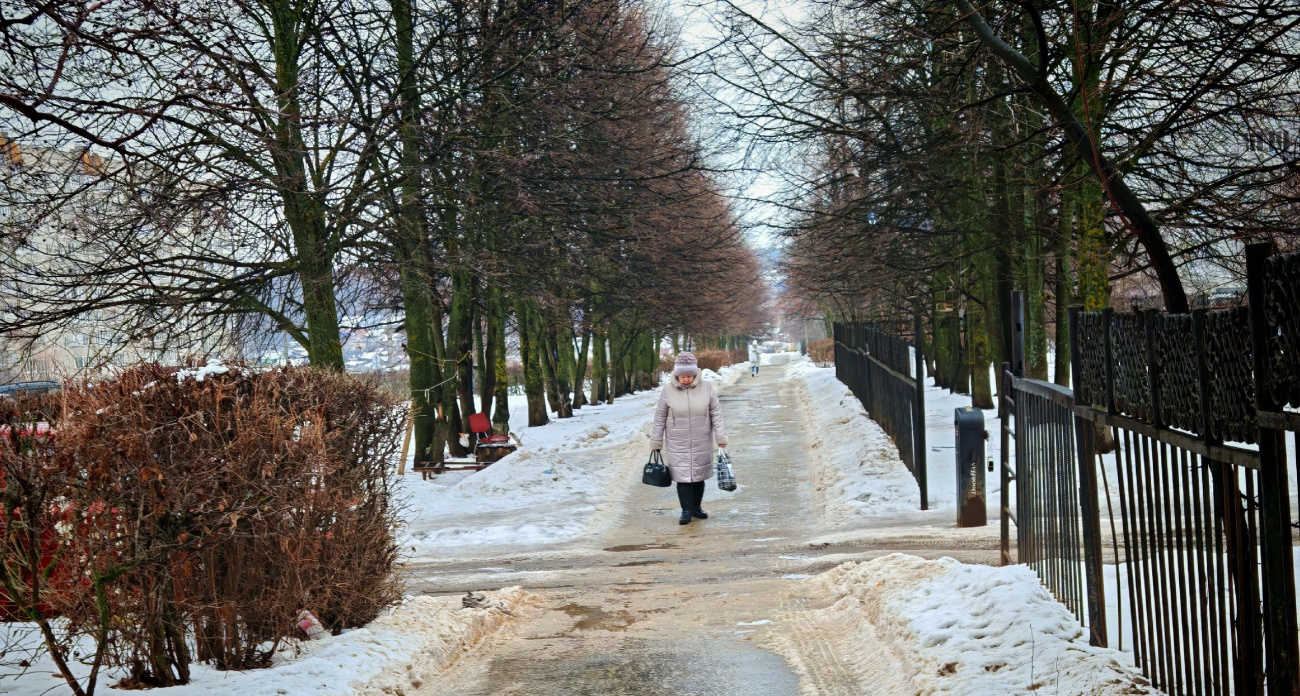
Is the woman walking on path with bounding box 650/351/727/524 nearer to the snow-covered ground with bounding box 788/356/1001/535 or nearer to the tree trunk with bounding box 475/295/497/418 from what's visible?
the snow-covered ground with bounding box 788/356/1001/535

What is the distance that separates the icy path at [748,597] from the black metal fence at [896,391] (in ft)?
1.54

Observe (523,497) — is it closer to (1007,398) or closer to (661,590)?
(661,590)

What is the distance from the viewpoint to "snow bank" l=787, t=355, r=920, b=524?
1336 cm

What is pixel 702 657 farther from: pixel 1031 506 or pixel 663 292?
pixel 663 292

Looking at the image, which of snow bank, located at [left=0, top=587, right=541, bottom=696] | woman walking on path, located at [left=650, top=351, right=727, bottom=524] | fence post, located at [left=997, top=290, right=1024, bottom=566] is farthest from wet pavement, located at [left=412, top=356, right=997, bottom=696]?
fence post, located at [left=997, top=290, right=1024, bottom=566]

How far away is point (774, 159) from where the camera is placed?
16156 millimetres

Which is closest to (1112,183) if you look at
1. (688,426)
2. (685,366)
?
(685,366)

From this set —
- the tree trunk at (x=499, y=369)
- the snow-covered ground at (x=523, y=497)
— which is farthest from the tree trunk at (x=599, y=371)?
the snow-covered ground at (x=523, y=497)

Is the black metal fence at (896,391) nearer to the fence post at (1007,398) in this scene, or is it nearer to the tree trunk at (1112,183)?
the tree trunk at (1112,183)

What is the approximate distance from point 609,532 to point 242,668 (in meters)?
7.58

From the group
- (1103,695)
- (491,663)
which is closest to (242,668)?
(491,663)

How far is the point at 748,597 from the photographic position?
28.5 feet

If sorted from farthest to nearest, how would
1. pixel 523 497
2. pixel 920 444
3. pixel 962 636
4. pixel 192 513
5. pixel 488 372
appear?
1. pixel 488 372
2. pixel 523 497
3. pixel 920 444
4. pixel 962 636
5. pixel 192 513

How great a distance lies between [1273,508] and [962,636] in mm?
2717
